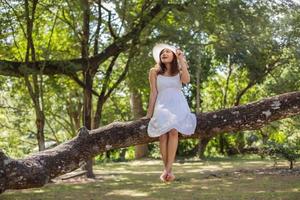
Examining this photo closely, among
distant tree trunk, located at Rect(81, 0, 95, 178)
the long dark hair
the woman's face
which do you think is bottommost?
the long dark hair

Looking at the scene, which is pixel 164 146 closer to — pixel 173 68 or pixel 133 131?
pixel 133 131

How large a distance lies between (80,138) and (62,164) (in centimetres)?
40

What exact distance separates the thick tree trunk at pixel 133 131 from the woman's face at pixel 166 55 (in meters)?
0.99

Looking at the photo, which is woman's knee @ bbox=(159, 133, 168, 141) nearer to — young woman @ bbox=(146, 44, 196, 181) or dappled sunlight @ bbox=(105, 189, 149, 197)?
young woman @ bbox=(146, 44, 196, 181)

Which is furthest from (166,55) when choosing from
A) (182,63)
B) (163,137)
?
(163,137)

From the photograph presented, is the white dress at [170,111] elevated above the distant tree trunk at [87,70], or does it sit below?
below

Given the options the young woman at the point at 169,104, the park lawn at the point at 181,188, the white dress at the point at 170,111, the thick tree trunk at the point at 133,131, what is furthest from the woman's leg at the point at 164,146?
the park lawn at the point at 181,188

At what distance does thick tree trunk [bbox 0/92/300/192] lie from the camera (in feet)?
16.5

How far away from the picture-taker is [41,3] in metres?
16.6

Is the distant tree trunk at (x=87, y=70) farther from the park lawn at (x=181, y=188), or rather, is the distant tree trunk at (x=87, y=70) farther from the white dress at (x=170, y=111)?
the white dress at (x=170, y=111)

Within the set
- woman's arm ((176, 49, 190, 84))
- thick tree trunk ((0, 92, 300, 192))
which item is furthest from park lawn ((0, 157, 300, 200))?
thick tree trunk ((0, 92, 300, 192))

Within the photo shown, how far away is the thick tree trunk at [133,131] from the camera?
5.03 meters

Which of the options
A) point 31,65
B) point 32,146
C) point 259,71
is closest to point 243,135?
point 259,71

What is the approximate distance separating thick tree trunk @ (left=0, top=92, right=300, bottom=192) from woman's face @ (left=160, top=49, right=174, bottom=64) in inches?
39.0
